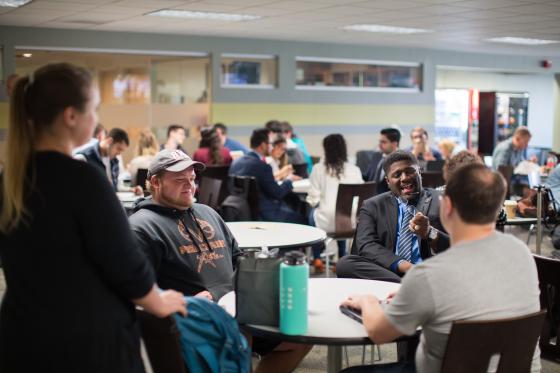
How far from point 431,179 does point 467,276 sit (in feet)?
17.3

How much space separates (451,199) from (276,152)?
5579 mm

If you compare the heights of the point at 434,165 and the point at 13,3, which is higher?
the point at 13,3

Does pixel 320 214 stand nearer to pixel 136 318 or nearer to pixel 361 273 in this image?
pixel 361 273

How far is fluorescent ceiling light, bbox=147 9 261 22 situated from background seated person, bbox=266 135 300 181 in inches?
75.3

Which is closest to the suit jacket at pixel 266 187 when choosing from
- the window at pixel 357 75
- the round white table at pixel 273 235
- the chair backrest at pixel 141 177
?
the chair backrest at pixel 141 177

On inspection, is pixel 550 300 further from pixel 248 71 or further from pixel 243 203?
pixel 248 71

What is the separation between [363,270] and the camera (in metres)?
3.69

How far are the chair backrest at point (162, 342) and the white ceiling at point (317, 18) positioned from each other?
19.4 feet

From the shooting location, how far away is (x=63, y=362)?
1889 millimetres

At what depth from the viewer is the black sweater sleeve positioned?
6.09 feet

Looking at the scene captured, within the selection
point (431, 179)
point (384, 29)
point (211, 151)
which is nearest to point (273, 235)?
point (431, 179)

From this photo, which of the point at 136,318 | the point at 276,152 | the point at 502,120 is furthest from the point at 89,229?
the point at 502,120

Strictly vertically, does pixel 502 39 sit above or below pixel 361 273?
above

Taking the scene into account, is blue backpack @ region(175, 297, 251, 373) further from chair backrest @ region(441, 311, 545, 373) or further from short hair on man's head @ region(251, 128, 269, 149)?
short hair on man's head @ region(251, 128, 269, 149)
